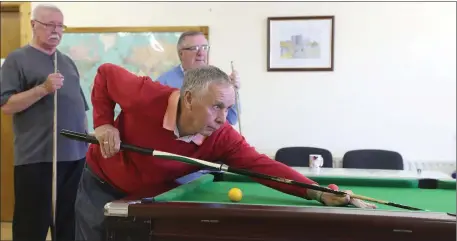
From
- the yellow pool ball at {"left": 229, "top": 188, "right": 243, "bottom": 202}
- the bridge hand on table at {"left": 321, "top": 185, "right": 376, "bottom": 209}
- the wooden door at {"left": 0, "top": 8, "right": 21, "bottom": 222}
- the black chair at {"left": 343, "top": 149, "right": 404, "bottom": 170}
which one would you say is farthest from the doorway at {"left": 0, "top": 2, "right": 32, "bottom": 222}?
the bridge hand on table at {"left": 321, "top": 185, "right": 376, "bottom": 209}

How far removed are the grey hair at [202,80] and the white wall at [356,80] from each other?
87.8 inches

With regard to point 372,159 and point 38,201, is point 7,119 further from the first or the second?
point 372,159

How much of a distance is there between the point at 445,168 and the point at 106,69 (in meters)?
2.83

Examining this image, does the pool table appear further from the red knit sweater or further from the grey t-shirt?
the grey t-shirt

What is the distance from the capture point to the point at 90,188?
1.96 metres

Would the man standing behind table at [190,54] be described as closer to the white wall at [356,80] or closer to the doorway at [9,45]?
the white wall at [356,80]

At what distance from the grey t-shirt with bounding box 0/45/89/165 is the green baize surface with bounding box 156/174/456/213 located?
3.38 feet

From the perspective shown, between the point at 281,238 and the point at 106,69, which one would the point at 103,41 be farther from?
the point at 281,238

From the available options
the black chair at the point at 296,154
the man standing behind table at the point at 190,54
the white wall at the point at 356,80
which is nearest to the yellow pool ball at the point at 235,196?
the man standing behind table at the point at 190,54

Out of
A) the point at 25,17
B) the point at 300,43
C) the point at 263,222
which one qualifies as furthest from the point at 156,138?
the point at 25,17

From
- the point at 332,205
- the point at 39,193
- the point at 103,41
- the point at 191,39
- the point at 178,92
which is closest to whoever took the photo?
the point at 332,205

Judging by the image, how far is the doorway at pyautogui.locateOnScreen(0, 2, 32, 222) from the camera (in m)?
4.16

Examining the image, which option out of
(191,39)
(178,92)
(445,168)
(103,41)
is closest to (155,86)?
(178,92)

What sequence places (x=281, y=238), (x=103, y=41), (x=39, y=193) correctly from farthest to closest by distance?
1. (x=103, y=41)
2. (x=39, y=193)
3. (x=281, y=238)
